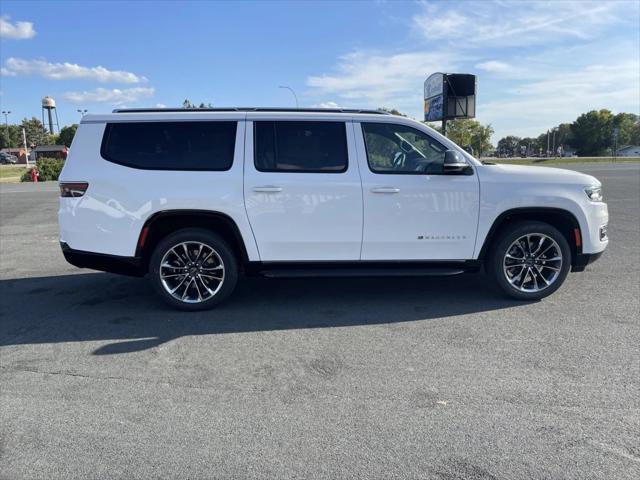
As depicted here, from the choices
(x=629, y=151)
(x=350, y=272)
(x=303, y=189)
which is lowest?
(x=350, y=272)

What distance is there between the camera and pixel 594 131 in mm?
99125

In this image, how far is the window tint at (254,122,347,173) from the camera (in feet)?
16.6

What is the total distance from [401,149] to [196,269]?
101 inches

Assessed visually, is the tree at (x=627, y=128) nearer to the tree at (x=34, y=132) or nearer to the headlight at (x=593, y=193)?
the headlight at (x=593, y=193)

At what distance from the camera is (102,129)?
16.5 ft

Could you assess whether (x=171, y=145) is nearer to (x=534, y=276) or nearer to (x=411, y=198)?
(x=411, y=198)

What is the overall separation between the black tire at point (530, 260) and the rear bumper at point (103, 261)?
3886mm

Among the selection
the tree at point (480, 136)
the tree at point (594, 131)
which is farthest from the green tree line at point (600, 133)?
the tree at point (480, 136)

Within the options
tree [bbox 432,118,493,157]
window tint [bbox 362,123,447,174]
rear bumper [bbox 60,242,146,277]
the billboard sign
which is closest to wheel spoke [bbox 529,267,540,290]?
window tint [bbox 362,123,447,174]

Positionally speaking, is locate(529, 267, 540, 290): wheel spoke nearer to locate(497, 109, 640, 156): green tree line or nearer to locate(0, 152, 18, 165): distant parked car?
locate(0, 152, 18, 165): distant parked car

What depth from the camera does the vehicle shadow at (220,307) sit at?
469 cm

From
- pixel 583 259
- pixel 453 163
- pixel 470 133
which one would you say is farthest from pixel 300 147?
pixel 470 133

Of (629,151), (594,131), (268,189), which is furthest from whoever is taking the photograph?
(629,151)

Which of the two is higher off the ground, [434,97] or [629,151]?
[629,151]
